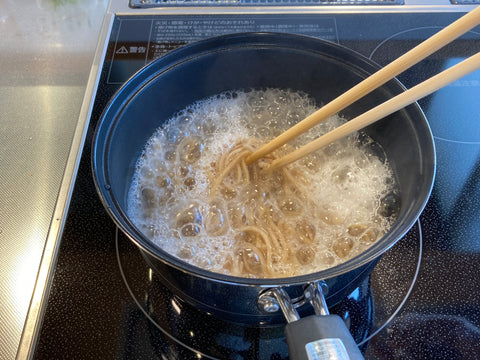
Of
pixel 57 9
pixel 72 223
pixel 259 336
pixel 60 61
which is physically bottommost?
pixel 259 336

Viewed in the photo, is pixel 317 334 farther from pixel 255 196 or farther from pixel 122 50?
pixel 122 50

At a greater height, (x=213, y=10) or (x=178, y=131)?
(x=213, y=10)

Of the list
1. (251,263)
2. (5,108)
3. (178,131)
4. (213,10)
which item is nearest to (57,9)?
(5,108)

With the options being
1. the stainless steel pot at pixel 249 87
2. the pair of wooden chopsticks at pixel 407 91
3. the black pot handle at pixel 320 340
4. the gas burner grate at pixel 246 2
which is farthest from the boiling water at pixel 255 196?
the gas burner grate at pixel 246 2

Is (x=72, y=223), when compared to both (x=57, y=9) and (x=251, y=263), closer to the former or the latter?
(x=251, y=263)

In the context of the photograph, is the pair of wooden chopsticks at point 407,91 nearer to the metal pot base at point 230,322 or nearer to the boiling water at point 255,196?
the boiling water at point 255,196

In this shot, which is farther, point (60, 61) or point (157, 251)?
point (60, 61)
